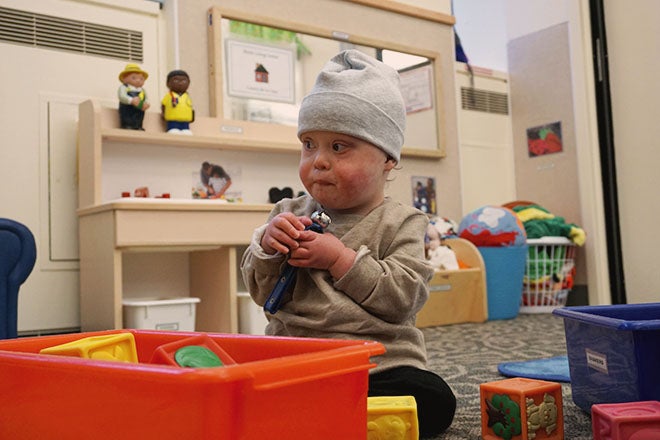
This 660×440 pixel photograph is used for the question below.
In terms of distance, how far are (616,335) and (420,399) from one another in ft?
0.87

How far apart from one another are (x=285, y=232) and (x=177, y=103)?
1451 mm

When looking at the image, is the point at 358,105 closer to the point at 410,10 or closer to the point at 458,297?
the point at 458,297

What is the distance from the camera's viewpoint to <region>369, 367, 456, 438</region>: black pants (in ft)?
2.71

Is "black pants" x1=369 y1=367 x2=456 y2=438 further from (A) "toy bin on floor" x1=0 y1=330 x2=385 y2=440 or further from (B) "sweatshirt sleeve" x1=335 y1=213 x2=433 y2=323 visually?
(A) "toy bin on floor" x1=0 y1=330 x2=385 y2=440

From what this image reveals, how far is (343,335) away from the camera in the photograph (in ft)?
2.79

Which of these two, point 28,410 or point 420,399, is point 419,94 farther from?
point 28,410

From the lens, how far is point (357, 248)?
2.95 feet

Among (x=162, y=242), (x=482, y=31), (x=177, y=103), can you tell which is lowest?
(x=162, y=242)

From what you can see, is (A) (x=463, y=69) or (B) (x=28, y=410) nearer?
(B) (x=28, y=410)

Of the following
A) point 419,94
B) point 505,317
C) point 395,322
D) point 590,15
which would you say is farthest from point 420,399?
point 419,94

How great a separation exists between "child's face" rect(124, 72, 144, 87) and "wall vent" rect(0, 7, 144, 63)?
249 mm

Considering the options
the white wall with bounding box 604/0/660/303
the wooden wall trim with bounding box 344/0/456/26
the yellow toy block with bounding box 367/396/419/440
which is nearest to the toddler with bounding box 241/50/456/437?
the yellow toy block with bounding box 367/396/419/440

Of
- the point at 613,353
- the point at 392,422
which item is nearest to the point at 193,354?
the point at 392,422

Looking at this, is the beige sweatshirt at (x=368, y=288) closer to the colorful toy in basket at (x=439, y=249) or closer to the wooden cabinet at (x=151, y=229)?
the wooden cabinet at (x=151, y=229)
